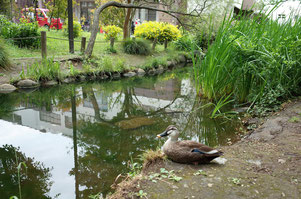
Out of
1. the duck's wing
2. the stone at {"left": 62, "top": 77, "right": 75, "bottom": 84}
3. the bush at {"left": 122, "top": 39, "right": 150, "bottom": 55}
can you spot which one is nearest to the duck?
the duck's wing

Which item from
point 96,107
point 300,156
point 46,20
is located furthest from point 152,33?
point 300,156

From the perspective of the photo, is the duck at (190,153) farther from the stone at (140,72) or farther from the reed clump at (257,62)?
the stone at (140,72)

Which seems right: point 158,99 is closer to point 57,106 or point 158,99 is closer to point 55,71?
point 57,106

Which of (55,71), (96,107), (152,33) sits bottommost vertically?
(96,107)

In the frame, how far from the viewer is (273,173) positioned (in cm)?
262

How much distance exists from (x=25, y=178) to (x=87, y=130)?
1.70m

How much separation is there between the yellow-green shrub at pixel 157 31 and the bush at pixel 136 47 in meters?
2.60

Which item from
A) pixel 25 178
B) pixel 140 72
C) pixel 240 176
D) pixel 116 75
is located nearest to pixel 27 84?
pixel 116 75

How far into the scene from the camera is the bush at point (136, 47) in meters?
12.9

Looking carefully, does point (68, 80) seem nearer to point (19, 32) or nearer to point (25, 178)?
point (19, 32)

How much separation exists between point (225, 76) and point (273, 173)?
2.82m

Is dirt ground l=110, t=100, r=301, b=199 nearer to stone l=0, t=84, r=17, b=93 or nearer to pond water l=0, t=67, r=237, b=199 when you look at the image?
pond water l=0, t=67, r=237, b=199

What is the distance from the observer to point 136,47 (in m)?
13.0

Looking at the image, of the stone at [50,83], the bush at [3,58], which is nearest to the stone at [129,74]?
the stone at [50,83]
